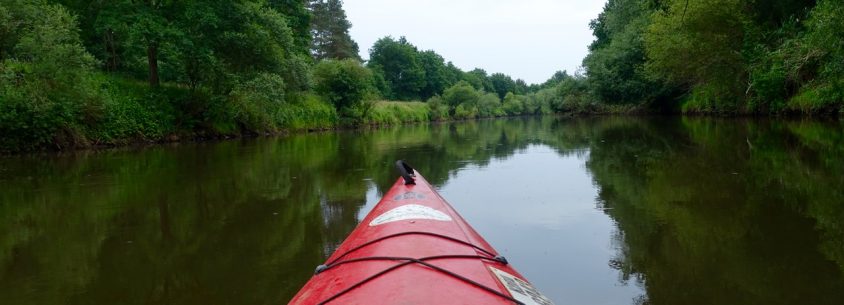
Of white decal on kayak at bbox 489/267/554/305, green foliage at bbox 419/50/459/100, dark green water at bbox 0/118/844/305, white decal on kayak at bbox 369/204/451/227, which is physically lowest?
dark green water at bbox 0/118/844/305

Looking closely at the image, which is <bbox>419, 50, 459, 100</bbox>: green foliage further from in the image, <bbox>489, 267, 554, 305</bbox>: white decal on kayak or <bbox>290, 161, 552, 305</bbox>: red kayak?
<bbox>489, 267, 554, 305</bbox>: white decal on kayak

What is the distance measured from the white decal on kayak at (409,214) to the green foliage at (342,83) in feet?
102

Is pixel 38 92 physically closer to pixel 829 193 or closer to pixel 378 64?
pixel 829 193

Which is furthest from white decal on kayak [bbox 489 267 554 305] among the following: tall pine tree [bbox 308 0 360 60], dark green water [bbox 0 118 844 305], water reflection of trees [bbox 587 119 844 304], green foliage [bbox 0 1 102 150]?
tall pine tree [bbox 308 0 360 60]

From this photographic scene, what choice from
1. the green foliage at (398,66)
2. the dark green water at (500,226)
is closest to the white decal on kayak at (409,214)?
the dark green water at (500,226)

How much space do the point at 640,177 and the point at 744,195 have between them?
1.87 meters

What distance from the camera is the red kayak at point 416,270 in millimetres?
1864

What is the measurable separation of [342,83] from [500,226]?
30.0 m

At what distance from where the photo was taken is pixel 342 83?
112 feet

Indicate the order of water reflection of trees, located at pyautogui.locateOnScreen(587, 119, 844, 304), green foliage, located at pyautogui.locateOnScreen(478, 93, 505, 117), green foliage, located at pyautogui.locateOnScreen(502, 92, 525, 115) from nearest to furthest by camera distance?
1. water reflection of trees, located at pyautogui.locateOnScreen(587, 119, 844, 304)
2. green foliage, located at pyautogui.locateOnScreen(478, 93, 505, 117)
3. green foliage, located at pyautogui.locateOnScreen(502, 92, 525, 115)

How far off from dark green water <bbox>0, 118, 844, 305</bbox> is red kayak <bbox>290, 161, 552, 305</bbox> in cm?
93

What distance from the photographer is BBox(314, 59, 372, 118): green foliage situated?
112 ft

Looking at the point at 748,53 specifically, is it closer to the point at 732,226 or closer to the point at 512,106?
the point at 732,226

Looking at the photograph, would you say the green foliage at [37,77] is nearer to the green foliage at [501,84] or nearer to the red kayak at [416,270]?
the red kayak at [416,270]
